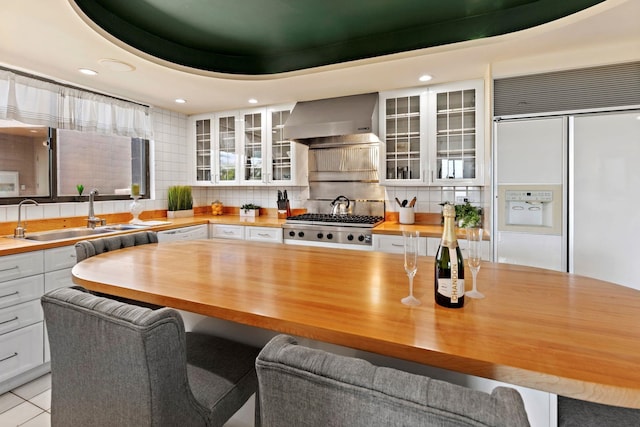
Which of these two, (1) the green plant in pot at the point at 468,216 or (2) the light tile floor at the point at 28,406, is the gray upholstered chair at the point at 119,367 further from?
(1) the green plant in pot at the point at 468,216

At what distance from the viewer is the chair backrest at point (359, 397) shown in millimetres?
465

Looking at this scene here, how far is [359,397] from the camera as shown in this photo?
53 centimetres

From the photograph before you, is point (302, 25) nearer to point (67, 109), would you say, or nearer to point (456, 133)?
point (456, 133)

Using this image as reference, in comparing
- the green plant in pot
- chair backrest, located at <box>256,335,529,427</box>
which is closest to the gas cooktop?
the green plant in pot

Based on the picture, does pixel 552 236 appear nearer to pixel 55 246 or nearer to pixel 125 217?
pixel 55 246

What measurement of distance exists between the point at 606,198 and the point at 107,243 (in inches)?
128

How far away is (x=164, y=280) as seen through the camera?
1343 millimetres

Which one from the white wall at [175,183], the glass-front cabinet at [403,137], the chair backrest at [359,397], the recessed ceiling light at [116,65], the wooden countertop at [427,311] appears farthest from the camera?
the glass-front cabinet at [403,137]

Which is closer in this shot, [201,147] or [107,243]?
[107,243]

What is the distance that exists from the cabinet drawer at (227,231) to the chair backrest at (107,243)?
1538 millimetres

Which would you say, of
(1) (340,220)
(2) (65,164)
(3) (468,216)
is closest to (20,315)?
(2) (65,164)

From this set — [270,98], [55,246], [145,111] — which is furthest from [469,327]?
[145,111]

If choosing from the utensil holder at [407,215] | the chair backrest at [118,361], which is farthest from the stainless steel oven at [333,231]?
the chair backrest at [118,361]

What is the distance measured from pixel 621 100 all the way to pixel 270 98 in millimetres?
3021
